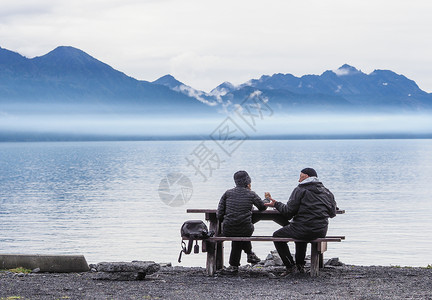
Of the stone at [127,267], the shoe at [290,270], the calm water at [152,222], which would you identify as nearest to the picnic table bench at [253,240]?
the shoe at [290,270]

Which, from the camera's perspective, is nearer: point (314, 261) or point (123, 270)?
point (123, 270)

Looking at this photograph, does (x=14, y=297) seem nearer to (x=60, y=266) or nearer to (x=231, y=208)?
(x=60, y=266)

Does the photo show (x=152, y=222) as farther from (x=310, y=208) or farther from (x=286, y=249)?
(x=310, y=208)

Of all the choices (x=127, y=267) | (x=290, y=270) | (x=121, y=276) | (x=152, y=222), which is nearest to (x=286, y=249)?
(x=290, y=270)

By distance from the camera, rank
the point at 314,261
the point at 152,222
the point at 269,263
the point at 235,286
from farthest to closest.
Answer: the point at 152,222
the point at 269,263
the point at 314,261
the point at 235,286

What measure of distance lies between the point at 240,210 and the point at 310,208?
1.25m

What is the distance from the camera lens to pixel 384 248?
23750mm

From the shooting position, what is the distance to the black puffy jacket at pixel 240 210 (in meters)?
12.2

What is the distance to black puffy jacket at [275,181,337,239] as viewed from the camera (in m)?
11.8

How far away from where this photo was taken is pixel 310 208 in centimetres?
1181

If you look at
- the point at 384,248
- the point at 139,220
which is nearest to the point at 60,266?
the point at 384,248

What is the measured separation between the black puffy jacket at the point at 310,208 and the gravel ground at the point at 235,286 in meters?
0.83

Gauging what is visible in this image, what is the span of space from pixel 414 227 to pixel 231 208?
66.1ft

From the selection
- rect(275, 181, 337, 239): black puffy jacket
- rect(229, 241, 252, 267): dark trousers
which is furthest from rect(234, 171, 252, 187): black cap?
rect(229, 241, 252, 267): dark trousers
